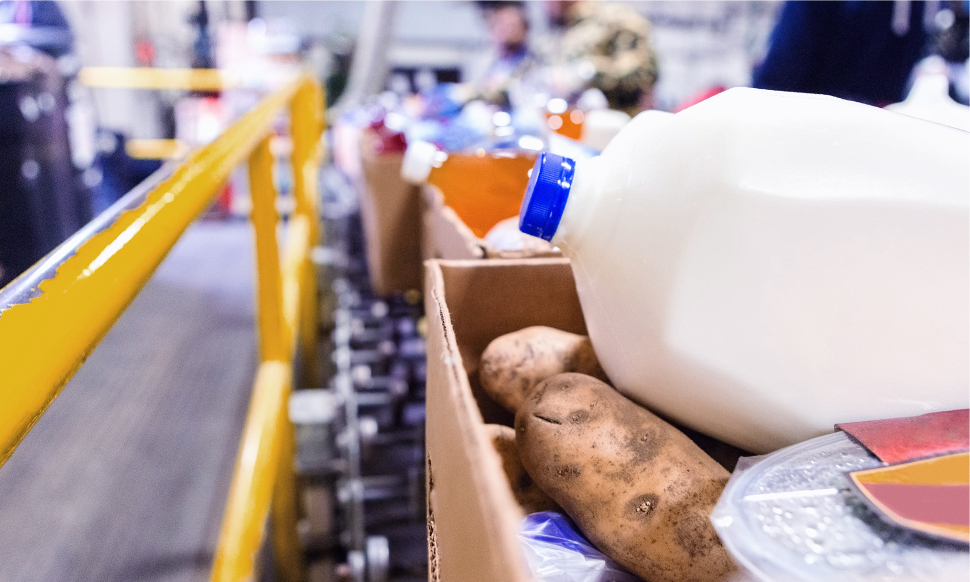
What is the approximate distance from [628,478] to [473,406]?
0.17 metres

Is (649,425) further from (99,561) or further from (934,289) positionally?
(99,561)

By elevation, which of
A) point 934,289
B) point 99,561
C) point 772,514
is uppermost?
point 934,289

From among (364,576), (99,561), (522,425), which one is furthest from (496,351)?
(99,561)

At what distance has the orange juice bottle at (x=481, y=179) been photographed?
36.3 inches

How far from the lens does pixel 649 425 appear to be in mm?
434

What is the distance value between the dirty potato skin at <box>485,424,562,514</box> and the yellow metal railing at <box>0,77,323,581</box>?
0.27 m

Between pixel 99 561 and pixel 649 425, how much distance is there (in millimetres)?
1374

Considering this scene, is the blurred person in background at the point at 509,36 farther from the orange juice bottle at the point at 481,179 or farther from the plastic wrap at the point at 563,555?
the plastic wrap at the point at 563,555

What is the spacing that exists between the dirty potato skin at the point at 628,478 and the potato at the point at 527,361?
6cm

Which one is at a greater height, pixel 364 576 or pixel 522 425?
pixel 522 425

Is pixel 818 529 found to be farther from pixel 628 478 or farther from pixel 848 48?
pixel 848 48

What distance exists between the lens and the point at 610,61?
6.91ft

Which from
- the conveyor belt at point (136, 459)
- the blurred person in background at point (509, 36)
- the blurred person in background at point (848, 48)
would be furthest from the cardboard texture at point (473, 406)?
the blurred person in background at point (509, 36)

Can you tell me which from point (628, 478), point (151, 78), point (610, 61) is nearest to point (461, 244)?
point (628, 478)
